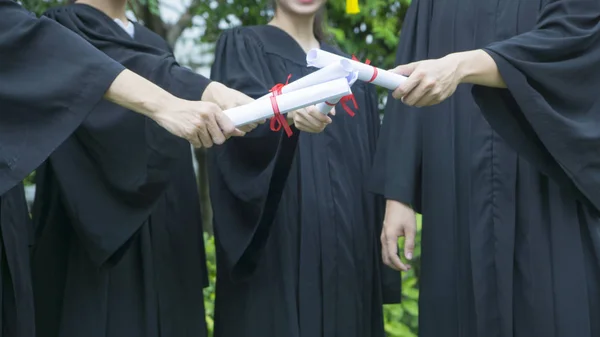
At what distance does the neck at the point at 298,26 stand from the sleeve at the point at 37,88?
1287mm

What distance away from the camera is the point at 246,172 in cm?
362

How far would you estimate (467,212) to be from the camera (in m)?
3.24

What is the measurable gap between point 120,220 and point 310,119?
0.86 m

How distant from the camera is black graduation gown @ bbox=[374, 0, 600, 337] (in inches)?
118

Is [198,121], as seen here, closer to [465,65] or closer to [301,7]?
[465,65]

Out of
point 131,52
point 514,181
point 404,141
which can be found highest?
point 131,52

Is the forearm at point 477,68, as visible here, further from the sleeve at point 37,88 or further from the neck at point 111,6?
the neck at point 111,6

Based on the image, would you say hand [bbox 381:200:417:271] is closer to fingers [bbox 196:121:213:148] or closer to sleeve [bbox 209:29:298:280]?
sleeve [bbox 209:29:298:280]

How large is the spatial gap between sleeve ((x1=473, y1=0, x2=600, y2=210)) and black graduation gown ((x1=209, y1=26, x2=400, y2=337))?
0.94 m

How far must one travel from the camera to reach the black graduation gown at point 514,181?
9.86 feet

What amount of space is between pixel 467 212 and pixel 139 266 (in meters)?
Answer: 1.35

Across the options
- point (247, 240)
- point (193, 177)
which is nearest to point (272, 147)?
point (247, 240)

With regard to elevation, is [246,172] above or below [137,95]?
below

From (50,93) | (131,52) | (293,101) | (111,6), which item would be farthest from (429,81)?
(111,6)
